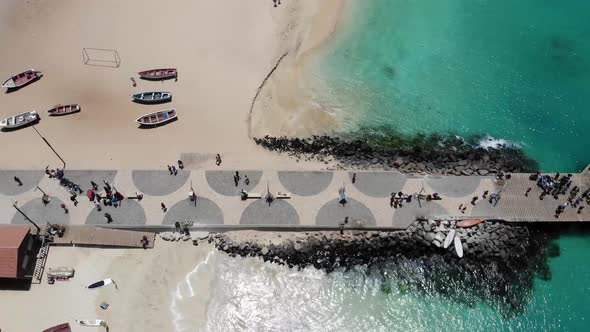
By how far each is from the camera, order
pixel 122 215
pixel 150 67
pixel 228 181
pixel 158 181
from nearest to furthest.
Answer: pixel 122 215
pixel 158 181
pixel 228 181
pixel 150 67

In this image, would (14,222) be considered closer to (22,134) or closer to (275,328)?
(22,134)

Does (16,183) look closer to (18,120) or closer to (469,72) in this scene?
(18,120)

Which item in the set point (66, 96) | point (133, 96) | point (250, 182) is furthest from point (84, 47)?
point (250, 182)

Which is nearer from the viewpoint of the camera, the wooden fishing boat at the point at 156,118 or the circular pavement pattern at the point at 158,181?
the circular pavement pattern at the point at 158,181

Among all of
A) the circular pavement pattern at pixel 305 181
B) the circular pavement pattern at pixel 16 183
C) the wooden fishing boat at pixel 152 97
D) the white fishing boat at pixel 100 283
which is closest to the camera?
the white fishing boat at pixel 100 283

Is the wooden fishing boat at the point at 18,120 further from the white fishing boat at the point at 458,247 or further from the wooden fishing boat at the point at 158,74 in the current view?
the white fishing boat at the point at 458,247

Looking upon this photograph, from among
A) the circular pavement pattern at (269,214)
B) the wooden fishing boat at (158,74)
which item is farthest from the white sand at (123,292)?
the wooden fishing boat at (158,74)

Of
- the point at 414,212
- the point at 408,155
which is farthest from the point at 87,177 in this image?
the point at 408,155
